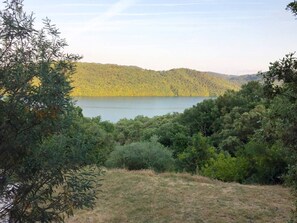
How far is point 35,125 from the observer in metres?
3.34

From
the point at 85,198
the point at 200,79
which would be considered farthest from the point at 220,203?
the point at 200,79

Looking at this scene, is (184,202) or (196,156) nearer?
(184,202)

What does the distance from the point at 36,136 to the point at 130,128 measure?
3654 centimetres

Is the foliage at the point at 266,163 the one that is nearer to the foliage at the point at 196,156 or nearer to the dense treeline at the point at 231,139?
the dense treeline at the point at 231,139

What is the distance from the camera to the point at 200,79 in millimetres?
129750

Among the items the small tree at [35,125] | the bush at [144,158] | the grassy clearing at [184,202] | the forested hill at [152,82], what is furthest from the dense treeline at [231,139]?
the forested hill at [152,82]

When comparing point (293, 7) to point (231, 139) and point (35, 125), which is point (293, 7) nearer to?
point (35, 125)

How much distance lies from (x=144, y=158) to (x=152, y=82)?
4329 inches

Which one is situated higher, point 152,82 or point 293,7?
point 152,82

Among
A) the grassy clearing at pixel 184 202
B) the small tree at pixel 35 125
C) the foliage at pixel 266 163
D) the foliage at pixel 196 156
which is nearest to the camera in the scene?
the small tree at pixel 35 125

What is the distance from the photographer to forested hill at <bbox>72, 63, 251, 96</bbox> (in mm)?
112000

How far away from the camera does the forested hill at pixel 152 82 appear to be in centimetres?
11200

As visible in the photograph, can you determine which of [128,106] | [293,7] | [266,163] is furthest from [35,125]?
[128,106]

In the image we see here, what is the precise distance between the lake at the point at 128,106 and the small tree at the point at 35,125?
→ 66952 mm
